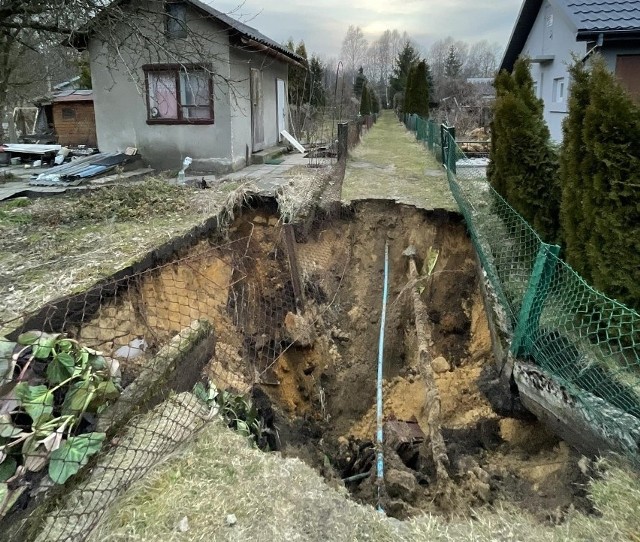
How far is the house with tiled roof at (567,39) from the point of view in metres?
9.95

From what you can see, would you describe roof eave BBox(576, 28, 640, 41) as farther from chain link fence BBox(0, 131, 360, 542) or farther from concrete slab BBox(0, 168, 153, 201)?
concrete slab BBox(0, 168, 153, 201)

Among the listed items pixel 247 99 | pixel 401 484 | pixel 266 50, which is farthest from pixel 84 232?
pixel 266 50

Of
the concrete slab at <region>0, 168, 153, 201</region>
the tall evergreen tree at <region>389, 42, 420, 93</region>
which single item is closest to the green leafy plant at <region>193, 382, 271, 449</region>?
the concrete slab at <region>0, 168, 153, 201</region>

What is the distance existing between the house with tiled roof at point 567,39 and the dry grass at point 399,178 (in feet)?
8.62

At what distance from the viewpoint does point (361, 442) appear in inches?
184

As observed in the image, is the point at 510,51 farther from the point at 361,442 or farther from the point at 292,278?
the point at 361,442

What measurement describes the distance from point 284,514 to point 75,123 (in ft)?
64.0

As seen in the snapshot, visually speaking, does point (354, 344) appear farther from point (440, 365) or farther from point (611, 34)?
point (611, 34)

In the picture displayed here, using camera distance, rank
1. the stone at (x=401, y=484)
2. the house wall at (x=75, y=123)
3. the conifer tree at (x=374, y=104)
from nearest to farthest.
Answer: the stone at (x=401, y=484)
the house wall at (x=75, y=123)
the conifer tree at (x=374, y=104)

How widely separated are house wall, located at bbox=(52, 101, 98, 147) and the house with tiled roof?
15.1 meters

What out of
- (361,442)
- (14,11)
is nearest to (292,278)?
(361,442)

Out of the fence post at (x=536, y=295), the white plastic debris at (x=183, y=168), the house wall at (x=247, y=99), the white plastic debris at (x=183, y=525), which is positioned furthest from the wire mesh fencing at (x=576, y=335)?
the white plastic debris at (x=183, y=168)

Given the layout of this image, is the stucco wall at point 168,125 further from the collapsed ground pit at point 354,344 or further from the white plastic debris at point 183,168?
the collapsed ground pit at point 354,344

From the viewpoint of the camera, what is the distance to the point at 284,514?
2.45 metres
